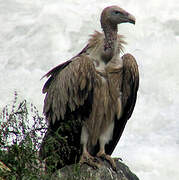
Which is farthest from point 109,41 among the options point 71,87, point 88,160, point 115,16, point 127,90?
point 88,160

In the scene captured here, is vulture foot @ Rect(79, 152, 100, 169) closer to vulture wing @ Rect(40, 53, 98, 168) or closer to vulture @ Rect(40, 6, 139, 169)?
vulture @ Rect(40, 6, 139, 169)

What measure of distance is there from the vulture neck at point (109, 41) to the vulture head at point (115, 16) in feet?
0.17

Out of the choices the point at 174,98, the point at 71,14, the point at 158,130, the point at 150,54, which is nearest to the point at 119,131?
the point at 158,130

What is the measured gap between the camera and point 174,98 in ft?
81.8

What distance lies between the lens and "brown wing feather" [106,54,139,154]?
10.1 m

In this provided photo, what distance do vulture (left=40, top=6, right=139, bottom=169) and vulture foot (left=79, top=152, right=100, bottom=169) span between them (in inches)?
0.8

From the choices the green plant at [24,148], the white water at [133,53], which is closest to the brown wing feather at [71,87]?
the green plant at [24,148]

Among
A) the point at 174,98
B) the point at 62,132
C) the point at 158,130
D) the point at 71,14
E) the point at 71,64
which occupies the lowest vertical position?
the point at 62,132

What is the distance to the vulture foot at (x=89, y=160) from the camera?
9.59 meters

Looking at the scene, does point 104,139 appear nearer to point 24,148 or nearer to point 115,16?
point 115,16

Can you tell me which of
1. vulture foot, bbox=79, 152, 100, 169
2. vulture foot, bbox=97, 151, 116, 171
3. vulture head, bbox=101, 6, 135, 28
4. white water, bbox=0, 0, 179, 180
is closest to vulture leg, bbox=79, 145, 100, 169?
vulture foot, bbox=79, 152, 100, 169

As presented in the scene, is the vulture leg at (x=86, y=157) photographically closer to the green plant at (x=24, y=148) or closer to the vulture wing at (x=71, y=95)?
the vulture wing at (x=71, y=95)

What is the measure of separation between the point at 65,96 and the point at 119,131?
926mm

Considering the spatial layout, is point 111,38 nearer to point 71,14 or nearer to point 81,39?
point 81,39
